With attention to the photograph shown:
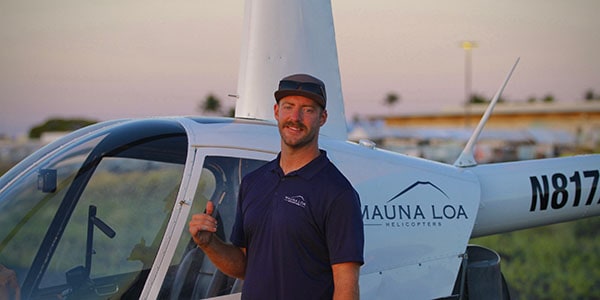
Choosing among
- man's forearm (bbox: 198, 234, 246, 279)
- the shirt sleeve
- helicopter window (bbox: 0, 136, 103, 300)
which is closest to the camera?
the shirt sleeve

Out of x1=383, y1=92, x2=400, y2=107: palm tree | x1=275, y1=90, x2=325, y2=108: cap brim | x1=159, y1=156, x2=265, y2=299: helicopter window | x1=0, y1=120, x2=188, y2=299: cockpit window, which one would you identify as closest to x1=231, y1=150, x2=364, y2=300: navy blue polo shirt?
x1=275, y1=90, x2=325, y2=108: cap brim

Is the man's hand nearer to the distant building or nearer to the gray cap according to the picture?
the gray cap

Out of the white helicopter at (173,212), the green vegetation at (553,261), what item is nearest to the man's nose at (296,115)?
the white helicopter at (173,212)

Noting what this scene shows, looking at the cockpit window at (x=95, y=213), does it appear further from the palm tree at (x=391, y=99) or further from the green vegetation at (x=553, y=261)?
the palm tree at (x=391, y=99)

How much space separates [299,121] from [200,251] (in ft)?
3.60

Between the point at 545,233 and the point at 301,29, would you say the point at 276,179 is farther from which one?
the point at 545,233

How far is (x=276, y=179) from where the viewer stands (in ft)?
8.20

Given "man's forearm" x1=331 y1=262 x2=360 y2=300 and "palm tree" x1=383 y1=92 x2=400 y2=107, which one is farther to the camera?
"palm tree" x1=383 y1=92 x2=400 y2=107

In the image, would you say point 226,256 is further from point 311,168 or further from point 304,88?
point 304,88

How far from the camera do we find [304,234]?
92.8 inches

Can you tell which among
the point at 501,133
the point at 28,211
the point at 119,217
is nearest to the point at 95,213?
the point at 119,217

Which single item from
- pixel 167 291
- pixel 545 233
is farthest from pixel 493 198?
pixel 545 233

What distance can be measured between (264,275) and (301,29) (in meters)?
2.74

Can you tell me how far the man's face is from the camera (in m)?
2.40
